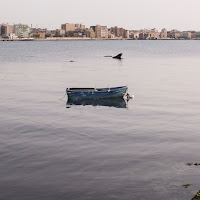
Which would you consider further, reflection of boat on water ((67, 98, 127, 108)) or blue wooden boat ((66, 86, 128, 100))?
blue wooden boat ((66, 86, 128, 100))

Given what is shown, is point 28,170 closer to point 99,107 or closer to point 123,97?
point 99,107

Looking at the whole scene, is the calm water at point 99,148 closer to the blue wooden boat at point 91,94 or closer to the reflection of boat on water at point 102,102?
the reflection of boat on water at point 102,102

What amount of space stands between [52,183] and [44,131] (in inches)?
420

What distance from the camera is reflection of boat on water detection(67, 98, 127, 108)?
136 feet

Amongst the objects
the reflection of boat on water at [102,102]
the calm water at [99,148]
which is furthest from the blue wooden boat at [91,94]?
the calm water at [99,148]

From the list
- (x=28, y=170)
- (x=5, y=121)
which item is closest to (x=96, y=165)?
(x=28, y=170)

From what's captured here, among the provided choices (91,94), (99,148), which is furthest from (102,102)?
(99,148)

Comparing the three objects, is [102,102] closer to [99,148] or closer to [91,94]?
[91,94]

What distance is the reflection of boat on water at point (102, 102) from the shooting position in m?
41.6

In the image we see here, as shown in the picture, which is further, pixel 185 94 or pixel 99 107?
pixel 185 94

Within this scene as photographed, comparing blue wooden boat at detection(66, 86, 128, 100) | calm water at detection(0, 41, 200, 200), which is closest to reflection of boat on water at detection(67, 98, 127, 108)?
calm water at detection(0, 41, 200, 200)

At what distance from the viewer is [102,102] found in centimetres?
4256

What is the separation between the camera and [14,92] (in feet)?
164

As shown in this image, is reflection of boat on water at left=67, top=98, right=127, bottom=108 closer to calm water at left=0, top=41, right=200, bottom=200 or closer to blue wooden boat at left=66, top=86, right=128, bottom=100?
calm water at left=0, top=41, right=200, bottom=200
